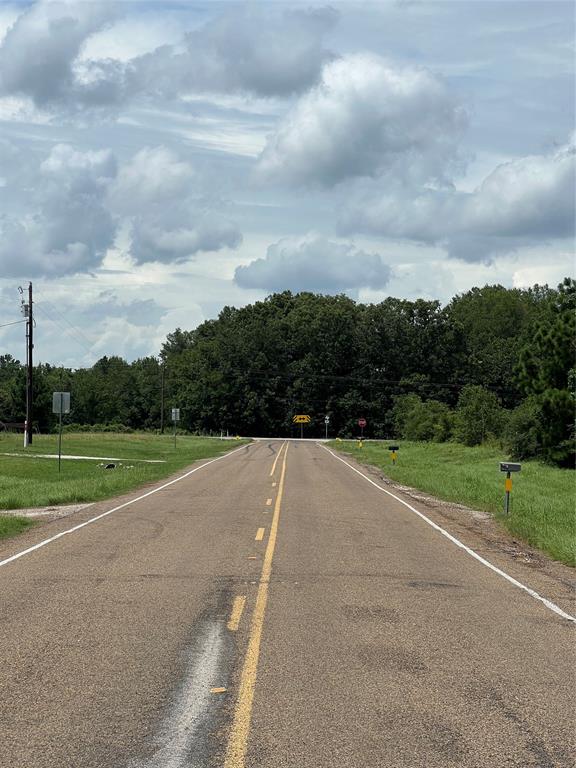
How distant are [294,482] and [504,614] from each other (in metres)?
22.4

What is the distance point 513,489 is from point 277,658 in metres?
22.5

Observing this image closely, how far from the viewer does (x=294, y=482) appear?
32.2m

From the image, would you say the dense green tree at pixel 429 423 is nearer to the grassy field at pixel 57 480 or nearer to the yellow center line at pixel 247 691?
the grassy field at pixel 57 480

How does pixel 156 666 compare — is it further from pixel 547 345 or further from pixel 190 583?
pixel 547 345

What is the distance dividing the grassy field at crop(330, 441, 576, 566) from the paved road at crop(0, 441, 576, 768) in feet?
9.91

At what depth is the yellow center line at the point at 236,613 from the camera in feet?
29.1

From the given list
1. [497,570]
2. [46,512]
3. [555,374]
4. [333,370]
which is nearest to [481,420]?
[555,374]

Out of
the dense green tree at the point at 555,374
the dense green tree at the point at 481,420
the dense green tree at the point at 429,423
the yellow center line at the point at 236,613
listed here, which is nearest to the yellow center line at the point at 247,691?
the yellow center line at the point at 236,613

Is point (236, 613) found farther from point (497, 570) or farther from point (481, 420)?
point (481, 420)

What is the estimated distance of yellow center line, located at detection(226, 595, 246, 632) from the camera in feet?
29.1

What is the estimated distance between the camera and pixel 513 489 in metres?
28.9

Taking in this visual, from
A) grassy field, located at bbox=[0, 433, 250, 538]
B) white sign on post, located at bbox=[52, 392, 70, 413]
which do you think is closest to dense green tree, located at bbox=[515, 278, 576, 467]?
grassy field, located at bbox=[0, 433, 250, 538]

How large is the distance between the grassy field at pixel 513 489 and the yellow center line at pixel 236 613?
22.8 ft

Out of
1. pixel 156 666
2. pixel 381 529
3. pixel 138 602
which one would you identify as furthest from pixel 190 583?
pixel 381 529
